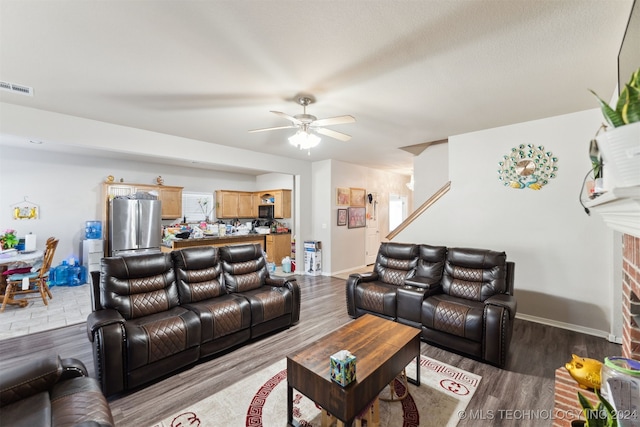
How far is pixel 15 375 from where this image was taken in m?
1.41

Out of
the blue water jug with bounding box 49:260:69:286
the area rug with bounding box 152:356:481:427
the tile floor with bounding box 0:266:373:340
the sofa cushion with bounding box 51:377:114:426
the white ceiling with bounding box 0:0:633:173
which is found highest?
the white ceiling with bounding box 0:0:633:173

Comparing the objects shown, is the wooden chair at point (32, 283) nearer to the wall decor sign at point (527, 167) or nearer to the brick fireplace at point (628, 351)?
the brick fireplace at point (628, 351)

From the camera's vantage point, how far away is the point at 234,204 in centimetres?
791

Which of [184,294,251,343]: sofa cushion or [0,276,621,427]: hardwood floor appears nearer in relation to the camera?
[0,276,621,427]: hardwood floor

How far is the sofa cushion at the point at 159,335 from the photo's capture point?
2.27 m

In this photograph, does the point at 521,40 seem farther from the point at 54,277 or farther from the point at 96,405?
the point at 54,277

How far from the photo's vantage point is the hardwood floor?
207 cm

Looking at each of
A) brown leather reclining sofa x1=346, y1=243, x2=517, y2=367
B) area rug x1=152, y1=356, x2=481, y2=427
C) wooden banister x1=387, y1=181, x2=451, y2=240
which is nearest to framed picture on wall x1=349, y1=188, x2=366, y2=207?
wooden banister x1=387, y1=181, x2=451, y2=240

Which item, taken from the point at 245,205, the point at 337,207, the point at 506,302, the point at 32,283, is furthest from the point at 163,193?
the point at 506,302

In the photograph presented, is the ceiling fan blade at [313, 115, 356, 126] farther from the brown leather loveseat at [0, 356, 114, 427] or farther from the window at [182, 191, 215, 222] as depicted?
the window at [182, 191, 215, 222]

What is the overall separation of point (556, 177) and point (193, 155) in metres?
5.39

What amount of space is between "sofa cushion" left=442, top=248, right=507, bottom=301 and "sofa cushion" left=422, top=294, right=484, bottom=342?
0.17m

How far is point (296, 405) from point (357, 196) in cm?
546

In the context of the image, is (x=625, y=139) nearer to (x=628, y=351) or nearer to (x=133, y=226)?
(x=628, y=351)
